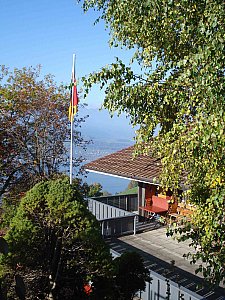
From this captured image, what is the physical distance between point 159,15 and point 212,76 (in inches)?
64.1

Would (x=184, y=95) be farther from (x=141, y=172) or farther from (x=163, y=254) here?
(x=141, y=172)

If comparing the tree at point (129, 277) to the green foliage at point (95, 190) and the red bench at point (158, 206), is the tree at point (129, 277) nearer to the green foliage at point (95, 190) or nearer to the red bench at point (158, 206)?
the red bench at point (158, 206)

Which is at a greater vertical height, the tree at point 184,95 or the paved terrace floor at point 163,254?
the tree at point 184,95

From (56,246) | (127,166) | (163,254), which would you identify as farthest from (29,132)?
(56,246)

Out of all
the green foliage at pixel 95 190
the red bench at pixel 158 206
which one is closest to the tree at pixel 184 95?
the red bench at pixel 158 206

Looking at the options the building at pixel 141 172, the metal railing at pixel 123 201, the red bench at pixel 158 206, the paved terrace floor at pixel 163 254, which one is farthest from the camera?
the metal railing at pixel 123 201

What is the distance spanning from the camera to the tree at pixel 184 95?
11.3 feet

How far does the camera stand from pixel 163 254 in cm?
1084

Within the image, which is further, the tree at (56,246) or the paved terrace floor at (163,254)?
the paved terrace floor at (163,254)

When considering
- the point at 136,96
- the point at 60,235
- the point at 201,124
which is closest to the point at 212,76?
the point at 201,124

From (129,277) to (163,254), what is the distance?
202 inches

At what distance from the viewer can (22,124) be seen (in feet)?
46.5

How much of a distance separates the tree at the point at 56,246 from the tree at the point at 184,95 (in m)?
1.31

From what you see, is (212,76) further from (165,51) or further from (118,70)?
(165,51)
